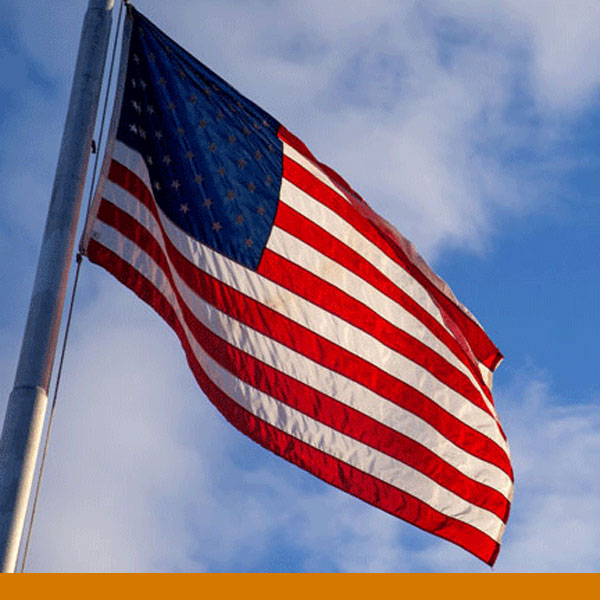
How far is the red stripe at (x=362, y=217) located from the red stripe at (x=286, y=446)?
2.34 metres

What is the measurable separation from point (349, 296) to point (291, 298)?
0.86 m

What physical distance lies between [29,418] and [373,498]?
13.0ft

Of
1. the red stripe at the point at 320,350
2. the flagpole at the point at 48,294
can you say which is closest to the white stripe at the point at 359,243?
the red stripe at the point at 320,350

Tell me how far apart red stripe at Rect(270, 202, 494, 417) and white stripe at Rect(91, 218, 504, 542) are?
123cm

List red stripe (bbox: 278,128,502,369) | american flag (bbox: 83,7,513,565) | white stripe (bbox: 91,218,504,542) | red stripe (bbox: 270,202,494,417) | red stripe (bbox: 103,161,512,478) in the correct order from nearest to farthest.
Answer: white stripe (bbox: 91,218,504,542), american flag (bbox: 83,7,513,565), red stripe (bbox: 103,161,512,478), red stripe (bbox: 270,202,494,417), red stripe (bbox: 278,128,502,369)

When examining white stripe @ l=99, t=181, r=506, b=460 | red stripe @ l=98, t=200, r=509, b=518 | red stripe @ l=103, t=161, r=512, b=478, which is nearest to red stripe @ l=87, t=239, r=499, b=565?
red stripe @ l=98, t=200, r=509, b=518

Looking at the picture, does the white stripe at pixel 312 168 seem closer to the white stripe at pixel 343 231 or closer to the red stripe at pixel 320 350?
the white stripe at pixel 343 231

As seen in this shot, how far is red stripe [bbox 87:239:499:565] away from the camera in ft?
32.7

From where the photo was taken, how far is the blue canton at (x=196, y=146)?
10.6m

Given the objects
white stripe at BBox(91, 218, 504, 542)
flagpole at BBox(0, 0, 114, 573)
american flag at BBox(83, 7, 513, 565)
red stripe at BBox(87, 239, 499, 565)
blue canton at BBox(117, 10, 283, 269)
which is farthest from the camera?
blue canton at BBox(117, 10, 283, 269)

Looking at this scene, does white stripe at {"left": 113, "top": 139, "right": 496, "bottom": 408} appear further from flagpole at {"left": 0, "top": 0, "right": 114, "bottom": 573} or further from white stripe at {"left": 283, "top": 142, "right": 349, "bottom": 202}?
flagpole at {"left": 0, "top": 0, "right": 114, "bottom": 573}

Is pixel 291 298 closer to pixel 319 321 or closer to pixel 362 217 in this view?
pixel 319 321

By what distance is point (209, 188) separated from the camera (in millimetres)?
10820

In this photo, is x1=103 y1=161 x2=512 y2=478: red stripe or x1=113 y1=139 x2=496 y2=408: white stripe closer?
x1=103 y1=161 x2=512 y2=478: red stripe
